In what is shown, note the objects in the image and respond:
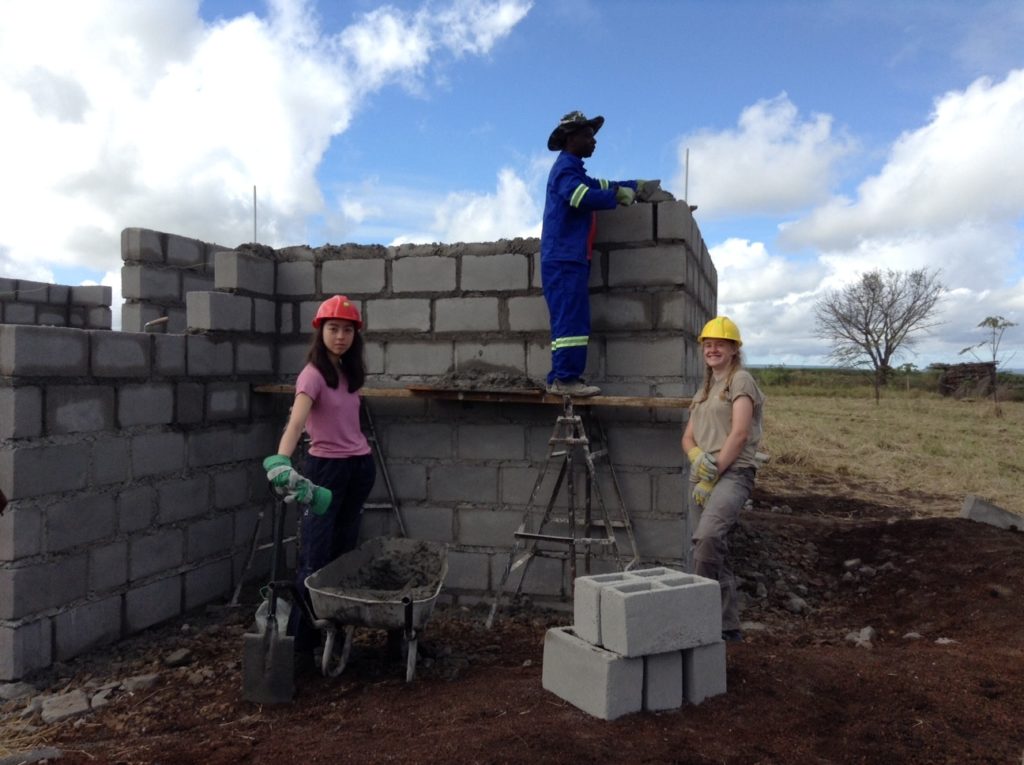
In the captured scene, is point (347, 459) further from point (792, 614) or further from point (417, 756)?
point (792, 614)

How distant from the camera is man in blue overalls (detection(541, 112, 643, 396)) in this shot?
181 inches

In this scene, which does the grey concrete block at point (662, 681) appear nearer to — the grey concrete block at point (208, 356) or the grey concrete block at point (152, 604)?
the grey concrete block at point (152, 604)

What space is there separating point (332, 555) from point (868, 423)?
1489 cm

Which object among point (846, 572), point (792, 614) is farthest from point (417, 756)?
point (846, 572)

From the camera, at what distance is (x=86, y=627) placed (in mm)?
4152

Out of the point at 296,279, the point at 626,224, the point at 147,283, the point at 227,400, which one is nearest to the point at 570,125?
the point at 626,224

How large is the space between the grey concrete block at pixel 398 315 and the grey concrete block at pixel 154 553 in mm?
1810

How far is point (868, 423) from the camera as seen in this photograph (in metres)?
16.3

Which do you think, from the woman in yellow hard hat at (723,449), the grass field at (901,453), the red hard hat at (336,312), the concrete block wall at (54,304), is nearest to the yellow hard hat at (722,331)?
the woman in yellow hard hat at (723,449)

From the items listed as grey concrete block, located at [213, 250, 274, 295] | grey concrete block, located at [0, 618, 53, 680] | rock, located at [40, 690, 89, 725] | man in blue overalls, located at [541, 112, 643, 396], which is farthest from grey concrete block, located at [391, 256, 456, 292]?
rock, located at [40, 690, 89, 725]

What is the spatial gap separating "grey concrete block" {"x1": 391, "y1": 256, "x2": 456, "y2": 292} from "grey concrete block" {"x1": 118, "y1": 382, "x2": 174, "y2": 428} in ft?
5.22

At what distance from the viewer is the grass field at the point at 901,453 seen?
10047 mm

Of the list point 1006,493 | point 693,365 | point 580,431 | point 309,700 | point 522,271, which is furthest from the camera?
point 1006,493

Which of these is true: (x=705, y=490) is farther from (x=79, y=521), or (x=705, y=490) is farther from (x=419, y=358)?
(x=79, y=521)
